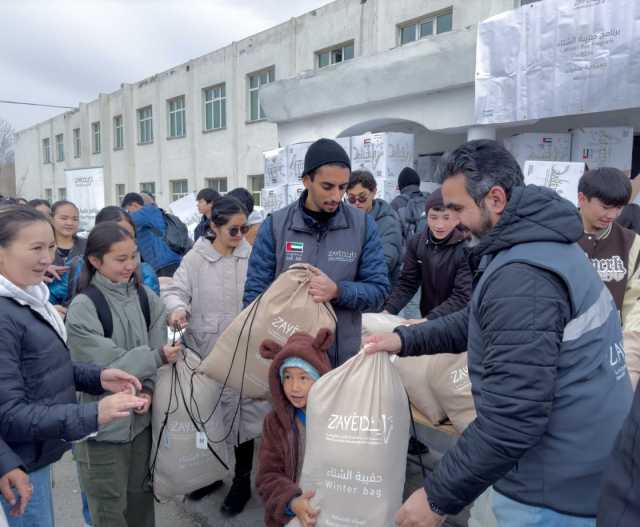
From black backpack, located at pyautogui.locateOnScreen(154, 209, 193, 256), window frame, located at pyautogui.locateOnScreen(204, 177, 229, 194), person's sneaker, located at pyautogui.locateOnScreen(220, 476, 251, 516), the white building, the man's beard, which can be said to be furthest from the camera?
window frame, located at pyautogui.locateOnScreen(204, 177, 229, 194)

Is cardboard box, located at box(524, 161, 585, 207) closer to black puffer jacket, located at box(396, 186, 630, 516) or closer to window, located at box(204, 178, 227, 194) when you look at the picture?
black puffer jacket, located at box(396, 186, 630, 516)

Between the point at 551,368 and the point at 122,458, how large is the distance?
1901mm

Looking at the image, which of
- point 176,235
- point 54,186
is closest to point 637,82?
point 176,235

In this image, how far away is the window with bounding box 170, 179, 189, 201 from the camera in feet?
63.6

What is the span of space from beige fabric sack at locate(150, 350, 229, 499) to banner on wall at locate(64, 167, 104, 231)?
7.44 m

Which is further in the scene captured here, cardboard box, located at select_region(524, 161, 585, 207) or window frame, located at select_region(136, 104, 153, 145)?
window frame, located at select_region(136, 104, 153, 145)

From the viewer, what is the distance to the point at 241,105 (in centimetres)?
1609

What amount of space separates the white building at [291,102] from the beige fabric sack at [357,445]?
6041 millimetres

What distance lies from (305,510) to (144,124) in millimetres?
21971

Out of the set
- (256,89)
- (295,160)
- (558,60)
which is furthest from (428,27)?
(558,60)

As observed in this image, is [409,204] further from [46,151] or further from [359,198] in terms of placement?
[46,151]

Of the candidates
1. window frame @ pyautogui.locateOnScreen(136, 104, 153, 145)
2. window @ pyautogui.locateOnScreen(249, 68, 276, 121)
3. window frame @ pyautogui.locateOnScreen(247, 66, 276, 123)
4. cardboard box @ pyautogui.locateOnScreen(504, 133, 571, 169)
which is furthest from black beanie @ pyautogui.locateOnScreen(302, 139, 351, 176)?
window frame @ pyautogui.locateOnScreen(136, 104, 153, 145)

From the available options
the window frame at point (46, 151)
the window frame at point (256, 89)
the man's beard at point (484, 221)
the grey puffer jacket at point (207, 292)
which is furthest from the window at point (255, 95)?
the window frame at point (46, 151)

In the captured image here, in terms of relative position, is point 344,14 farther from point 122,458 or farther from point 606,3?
point 122,458
